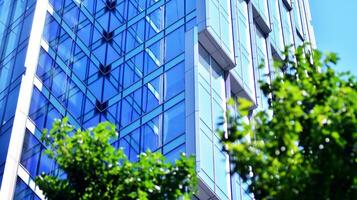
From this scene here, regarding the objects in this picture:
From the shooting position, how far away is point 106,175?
54.1ft

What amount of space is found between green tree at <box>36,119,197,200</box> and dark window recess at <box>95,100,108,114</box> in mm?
24499

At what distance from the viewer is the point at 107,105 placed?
41.4m

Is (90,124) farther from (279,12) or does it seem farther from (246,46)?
(279,12)

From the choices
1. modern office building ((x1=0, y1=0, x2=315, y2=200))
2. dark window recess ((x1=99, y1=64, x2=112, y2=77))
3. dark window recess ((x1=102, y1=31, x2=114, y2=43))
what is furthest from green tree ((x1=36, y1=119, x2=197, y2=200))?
dark window recess ((x1=102, y1=31, x2=114, y2=43))

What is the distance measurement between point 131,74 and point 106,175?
24.7 m

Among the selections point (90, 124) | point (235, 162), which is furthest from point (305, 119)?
point (90, 124)

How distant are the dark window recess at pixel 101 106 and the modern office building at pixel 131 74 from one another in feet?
0.19

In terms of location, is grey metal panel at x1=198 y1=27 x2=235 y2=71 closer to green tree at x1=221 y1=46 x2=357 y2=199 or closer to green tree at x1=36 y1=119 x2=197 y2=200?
green tree at x1=36 y1=119 x2=197 y2=200

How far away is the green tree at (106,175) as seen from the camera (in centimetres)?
1648

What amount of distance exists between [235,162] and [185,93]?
21.4 meters

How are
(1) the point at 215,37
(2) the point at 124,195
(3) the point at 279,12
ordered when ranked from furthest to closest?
(3) the point at 279,12, (1) the point at 215,37, (2) the point at 124,195

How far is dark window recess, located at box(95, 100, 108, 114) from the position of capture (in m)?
41.5

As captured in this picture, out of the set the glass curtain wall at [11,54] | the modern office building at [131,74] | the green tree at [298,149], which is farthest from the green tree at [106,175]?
the glass curtain wall at [11,54]

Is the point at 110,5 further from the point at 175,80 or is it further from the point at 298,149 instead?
the point at 298,149
